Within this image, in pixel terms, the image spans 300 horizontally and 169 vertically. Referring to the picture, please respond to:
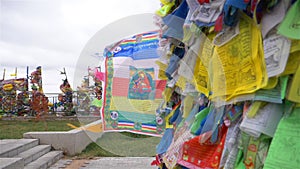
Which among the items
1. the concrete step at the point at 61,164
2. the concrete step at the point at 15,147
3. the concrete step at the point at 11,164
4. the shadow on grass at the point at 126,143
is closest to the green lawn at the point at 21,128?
the concrete step at the point at 15,147

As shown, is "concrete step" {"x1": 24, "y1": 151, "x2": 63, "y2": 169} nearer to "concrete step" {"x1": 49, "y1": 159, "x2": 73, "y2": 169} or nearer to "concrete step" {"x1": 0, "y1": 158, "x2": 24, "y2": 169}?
"concrete step" {"x1": 49, "y1": 159, "x2": 73, "y2": 169}

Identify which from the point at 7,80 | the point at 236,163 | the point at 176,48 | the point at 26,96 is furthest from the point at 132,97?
the point at 7,80

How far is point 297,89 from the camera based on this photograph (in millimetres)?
581

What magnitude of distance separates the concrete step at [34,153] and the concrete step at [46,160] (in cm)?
6

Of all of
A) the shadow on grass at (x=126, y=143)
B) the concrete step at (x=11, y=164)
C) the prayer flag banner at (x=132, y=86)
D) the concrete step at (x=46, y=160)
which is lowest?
the concrete step at (x=46, y=160)

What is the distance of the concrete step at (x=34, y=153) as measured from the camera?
400cm

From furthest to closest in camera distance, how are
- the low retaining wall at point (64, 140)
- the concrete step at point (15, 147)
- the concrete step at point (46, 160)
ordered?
the low retaining wall at point (64, 140), the concrete step at point (46, 160), the concrete step at point (15, 147)

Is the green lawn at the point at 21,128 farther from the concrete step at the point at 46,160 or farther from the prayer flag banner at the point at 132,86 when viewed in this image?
the prayer flag banner at the point at 132,86

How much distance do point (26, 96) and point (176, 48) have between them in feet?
31.7

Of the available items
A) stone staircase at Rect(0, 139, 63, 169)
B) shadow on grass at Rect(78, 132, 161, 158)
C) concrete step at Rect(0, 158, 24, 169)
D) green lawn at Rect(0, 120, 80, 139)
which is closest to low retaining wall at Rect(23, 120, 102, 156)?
stone staircase at Rect(0, 139, 63, 169)

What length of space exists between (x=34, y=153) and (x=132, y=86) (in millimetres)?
3588

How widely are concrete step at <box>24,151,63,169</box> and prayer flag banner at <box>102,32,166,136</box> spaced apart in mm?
3072

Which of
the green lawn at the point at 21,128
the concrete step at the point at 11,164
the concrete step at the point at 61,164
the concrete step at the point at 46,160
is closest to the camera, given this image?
the concrete step at the point at 11,164

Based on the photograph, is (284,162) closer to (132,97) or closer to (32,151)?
(132,97)
